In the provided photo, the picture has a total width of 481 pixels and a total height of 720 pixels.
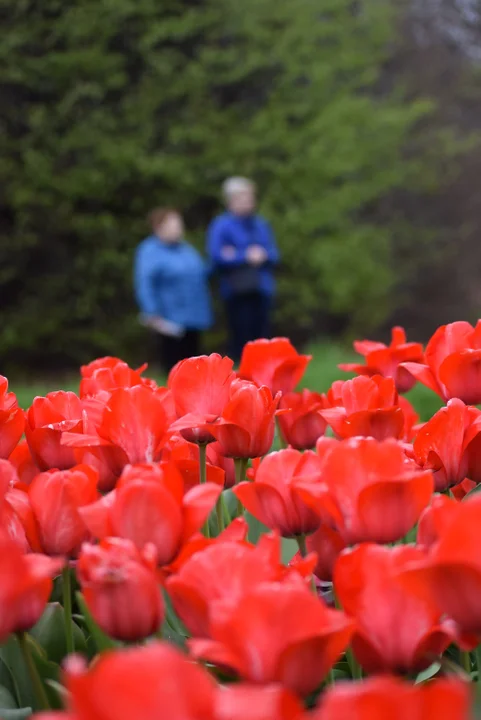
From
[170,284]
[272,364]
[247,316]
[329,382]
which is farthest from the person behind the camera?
[247,316]

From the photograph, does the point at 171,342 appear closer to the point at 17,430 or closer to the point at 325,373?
the point at 325,373

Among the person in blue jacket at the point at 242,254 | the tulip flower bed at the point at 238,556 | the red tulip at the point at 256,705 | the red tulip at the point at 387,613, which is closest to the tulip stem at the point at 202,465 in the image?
the tulip flower bed at the point at 238,556

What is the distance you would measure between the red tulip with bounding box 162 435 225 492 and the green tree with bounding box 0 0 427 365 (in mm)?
8837

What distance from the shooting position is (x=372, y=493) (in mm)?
700

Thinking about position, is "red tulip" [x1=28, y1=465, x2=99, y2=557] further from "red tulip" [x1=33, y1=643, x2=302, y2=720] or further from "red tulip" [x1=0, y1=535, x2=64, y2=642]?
"red tulip" [x1=33, y1=643, x2=302, y2=720]

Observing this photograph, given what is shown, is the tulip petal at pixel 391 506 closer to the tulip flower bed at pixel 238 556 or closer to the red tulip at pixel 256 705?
the tulip flower bed at pixel 238 556

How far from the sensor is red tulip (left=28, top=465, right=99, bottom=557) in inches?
30.5

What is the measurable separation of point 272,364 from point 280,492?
17.0 inches

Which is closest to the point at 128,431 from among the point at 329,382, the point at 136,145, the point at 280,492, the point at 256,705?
the point at 280,492

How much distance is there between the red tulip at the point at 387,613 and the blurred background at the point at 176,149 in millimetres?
9256

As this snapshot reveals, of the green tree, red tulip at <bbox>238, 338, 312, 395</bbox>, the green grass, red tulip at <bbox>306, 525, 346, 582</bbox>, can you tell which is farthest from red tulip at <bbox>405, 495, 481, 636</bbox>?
the green tree

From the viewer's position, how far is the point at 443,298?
13.4 metres

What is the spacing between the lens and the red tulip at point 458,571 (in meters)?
0.55

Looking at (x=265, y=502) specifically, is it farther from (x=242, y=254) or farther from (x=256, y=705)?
(x=242, y=254)
